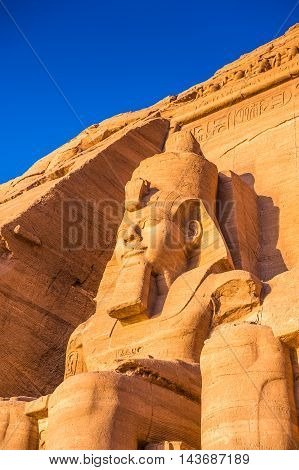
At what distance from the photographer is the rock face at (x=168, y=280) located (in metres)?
3.77

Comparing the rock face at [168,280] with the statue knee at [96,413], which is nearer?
the statue knee at [96,413]

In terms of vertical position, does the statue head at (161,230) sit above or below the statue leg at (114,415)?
above

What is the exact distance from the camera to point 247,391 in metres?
3.62

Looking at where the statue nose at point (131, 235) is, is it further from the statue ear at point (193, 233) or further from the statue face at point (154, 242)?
the statue ear at point (193, 233)

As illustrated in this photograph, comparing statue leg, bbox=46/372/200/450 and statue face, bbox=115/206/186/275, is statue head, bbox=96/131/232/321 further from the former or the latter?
statue leg, bbox=46/372/200/450

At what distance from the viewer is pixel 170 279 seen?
5551mm

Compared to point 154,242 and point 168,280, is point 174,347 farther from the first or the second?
point 154,242

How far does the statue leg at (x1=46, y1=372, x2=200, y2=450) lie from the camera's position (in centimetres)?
366

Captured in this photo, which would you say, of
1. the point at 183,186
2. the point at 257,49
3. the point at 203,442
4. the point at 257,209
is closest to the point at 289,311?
the point at 203,442

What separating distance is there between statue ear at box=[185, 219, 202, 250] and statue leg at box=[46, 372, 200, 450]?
186 centimetres

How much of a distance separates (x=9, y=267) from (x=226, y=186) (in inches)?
86.8

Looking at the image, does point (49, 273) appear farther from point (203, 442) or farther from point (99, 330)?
point (203, 442)

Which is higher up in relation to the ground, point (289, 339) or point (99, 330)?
point (99, 330)

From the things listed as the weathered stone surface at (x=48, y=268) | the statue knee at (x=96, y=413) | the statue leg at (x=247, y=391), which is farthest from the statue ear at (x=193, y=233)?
the statue knee at (x=96, y=413)
